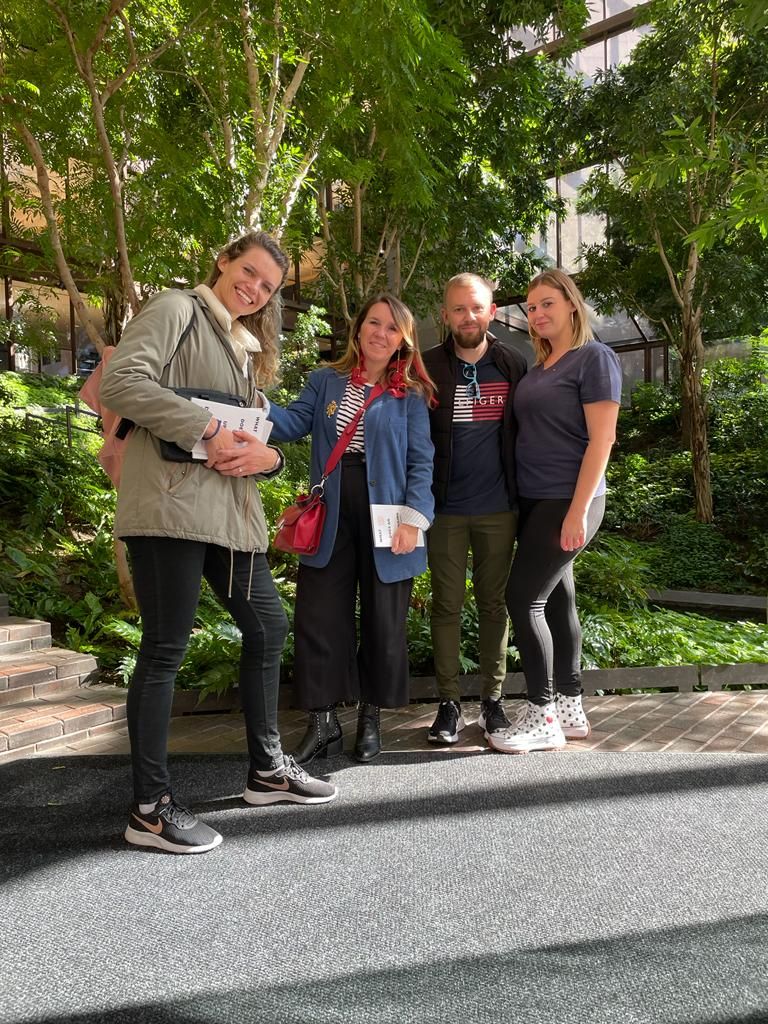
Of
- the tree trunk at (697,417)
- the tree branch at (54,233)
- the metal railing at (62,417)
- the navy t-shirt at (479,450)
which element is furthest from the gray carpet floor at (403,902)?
the tree trunk at (697,417)

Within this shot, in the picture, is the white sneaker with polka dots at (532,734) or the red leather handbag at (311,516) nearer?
the red leather handbag at (311,516)

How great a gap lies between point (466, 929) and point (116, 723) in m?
2.56

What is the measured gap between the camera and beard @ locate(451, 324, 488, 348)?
11.6 feet

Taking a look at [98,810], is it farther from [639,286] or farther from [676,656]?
[639,286]

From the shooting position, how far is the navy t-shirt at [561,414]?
3.31 m

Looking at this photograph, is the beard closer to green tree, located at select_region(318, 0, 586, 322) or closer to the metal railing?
green tree, located at select_region(318, 0, 586, 322)

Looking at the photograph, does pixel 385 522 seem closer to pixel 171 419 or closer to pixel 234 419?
pixel 234 419

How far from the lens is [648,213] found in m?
11.5

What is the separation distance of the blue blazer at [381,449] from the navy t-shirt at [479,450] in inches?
8.9

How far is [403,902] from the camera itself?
2164mm

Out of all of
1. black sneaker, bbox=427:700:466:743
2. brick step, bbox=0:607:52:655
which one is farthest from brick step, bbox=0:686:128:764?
black sneaker, bbox=427:700:466:743

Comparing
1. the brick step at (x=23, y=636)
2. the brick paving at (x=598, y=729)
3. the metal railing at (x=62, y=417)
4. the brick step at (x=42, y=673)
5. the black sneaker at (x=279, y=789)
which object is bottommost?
the brick paving at (x=598, y=729)

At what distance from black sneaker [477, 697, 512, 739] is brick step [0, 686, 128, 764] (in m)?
1.90

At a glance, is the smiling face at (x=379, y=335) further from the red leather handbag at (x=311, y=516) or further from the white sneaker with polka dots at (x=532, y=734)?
the white sneaker with polka dots at (x=532, y=734)
